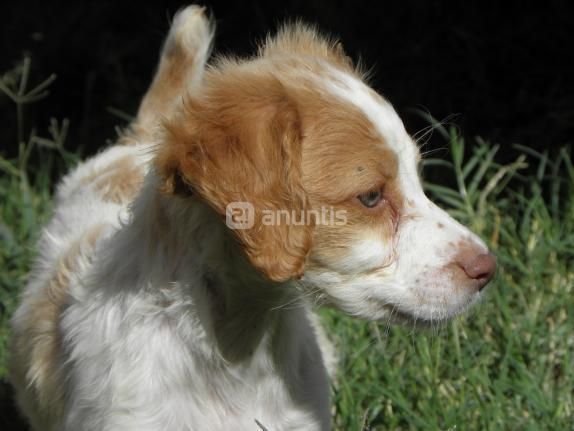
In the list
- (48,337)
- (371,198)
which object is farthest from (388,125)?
(48,337)

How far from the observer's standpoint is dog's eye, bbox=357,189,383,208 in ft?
8.77

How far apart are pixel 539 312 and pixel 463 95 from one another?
2090 mm

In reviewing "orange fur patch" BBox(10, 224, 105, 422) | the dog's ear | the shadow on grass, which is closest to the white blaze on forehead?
the dog's ear

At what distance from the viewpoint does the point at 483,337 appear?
387 centimetres

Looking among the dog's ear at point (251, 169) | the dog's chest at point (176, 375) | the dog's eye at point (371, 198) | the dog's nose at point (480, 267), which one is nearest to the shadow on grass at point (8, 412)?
the dog's chest at point (176, 375)

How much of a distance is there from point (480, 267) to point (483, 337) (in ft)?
3.90

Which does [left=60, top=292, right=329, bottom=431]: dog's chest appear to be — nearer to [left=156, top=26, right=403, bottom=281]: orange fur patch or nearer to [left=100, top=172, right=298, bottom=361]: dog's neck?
[left=100, top=172, right=298, bottom=361]: dog's neck

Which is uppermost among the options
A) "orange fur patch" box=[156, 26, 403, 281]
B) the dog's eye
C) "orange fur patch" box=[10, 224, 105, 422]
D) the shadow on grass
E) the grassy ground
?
"orange fur patch" box=[156, 26, 403, 281]

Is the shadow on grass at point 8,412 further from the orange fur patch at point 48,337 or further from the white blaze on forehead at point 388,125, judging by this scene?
the white blaze on forehead at point 388,125

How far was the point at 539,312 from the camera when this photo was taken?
3.90 metres

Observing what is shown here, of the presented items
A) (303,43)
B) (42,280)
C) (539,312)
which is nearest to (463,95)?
(539,312)

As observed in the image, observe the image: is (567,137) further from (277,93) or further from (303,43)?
(277,93)

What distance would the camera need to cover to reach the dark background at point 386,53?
562 centimetres

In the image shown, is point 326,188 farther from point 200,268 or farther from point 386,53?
point 386,53
